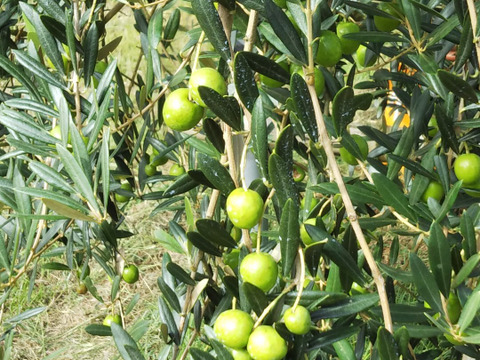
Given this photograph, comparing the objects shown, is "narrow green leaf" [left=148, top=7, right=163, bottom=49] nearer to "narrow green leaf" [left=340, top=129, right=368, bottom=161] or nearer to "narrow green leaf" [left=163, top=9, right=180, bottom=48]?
"narrow green leaf" [left=163, top=9, right=180, bottom=48]

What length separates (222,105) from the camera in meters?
0.61

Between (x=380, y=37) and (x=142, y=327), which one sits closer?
(x=380, y=37)

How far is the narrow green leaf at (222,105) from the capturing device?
0.60 metres

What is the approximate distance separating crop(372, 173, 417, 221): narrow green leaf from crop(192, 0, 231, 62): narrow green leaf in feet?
0.81

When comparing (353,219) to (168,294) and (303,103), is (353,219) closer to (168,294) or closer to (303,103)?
(303,103)

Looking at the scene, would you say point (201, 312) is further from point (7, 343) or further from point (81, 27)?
point (81, 27)

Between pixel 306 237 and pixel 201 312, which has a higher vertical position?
pixel 306 237

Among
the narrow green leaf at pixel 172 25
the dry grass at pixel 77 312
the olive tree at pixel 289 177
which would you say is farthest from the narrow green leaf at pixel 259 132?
the dry grass at pixel 77 312

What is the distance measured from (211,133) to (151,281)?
2135mm

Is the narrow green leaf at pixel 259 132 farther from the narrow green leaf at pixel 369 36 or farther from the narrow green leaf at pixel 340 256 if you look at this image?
the narrow green leaf at pixel 369 36

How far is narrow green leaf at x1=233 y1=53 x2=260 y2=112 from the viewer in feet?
2.02

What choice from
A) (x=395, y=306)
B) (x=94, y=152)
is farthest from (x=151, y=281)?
(x=395, y=306)

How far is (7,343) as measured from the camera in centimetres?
99

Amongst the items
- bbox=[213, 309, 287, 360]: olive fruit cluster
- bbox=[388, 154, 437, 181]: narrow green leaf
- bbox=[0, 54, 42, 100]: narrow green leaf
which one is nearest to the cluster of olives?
bbox=[213, 309, 287, 360]: olive fruit cluster
